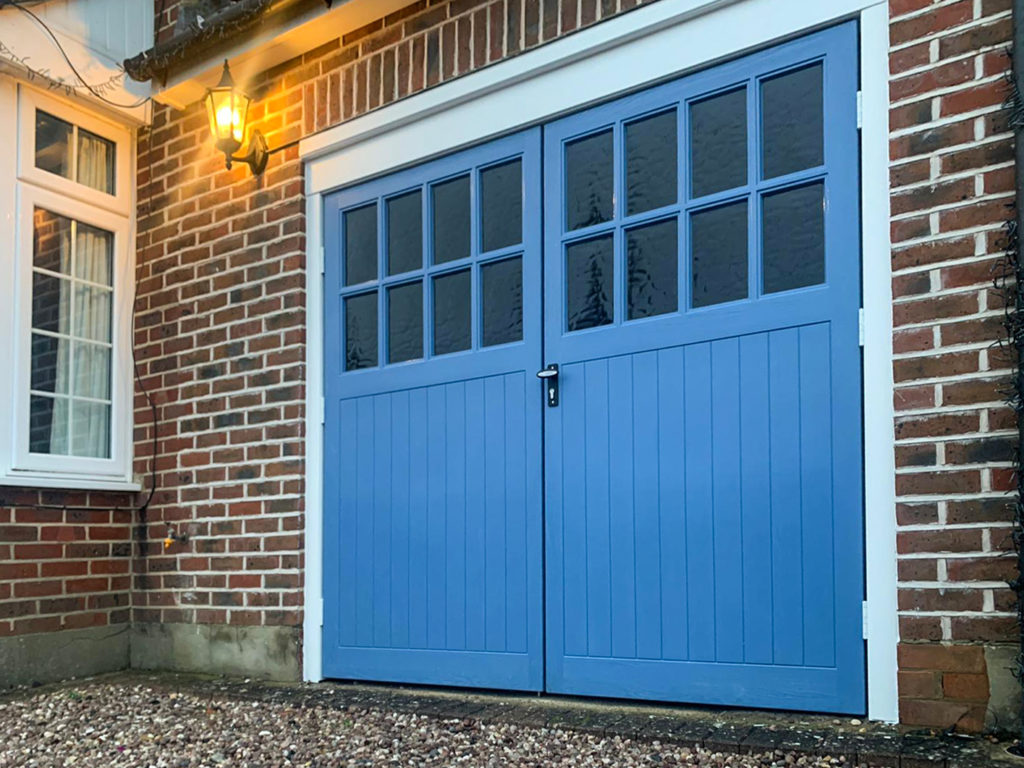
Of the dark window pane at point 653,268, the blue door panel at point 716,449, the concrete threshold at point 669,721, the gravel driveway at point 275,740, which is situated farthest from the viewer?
the dark window pane at point 653,268

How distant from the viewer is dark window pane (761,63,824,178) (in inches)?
131

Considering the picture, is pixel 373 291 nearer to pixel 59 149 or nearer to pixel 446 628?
pixel 446 628

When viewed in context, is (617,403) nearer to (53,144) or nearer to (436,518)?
(436,518)

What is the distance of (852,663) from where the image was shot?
3.09m

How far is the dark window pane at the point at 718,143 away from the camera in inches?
137

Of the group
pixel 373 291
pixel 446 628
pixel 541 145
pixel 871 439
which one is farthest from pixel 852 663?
pixel 373 291

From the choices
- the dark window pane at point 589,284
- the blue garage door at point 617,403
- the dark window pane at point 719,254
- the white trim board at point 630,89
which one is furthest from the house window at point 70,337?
the dark window pane at point 719,254

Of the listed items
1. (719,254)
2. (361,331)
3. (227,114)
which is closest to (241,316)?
(361,331)

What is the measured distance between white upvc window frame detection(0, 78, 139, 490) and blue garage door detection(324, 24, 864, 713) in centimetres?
132

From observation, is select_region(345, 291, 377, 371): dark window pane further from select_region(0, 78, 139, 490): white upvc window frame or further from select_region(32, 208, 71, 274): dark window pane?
select_region(32, 208, 71, 274): dark window pane

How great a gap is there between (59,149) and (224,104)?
3.25ft

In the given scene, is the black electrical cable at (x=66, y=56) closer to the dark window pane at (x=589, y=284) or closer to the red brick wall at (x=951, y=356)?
the dark window pane at (x=589, y=284)

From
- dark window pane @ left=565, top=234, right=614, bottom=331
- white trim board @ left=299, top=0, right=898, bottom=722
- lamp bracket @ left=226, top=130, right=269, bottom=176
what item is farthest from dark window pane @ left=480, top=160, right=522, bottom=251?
lamp bracket @ left=226, top=130, right=269, bottom=176

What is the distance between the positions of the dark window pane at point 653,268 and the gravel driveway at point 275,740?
1435 millimetres
